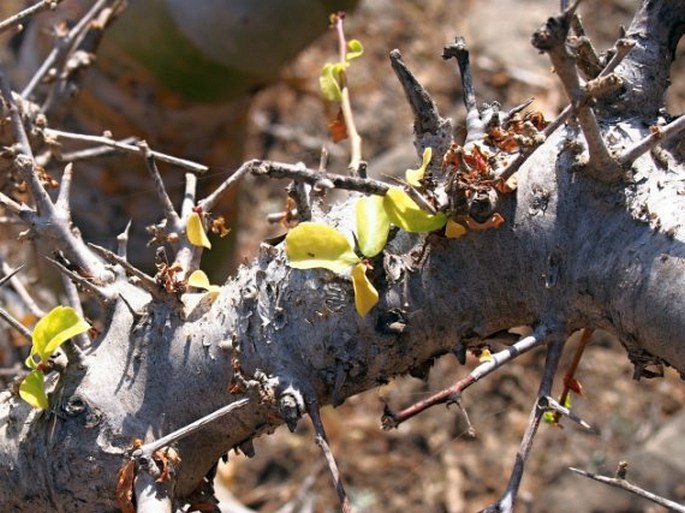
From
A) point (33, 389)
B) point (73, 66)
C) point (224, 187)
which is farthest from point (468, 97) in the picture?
point (73, 66)

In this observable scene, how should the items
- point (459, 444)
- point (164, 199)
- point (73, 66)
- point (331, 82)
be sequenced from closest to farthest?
point (164, 199) < point (331, 82) < point (73, 66) < point (459, 444)

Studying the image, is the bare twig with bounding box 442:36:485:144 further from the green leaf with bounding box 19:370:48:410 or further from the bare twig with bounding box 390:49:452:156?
the green leaf with bounding box 19:370:48:410

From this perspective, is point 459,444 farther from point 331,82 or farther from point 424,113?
point 424,113

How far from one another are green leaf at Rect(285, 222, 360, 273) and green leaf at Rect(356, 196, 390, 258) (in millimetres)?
15

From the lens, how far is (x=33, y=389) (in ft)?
2.93

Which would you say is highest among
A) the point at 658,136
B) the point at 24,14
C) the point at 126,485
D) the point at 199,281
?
the point at 24,14

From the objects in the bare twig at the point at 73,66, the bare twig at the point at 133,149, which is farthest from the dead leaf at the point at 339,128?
the bare twig at the point at 73,66

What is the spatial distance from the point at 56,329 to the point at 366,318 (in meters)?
0.28

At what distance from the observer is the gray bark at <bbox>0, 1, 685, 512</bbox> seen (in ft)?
2.54

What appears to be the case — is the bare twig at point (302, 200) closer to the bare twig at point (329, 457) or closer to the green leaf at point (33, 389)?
the bare twig at point (329, 457)

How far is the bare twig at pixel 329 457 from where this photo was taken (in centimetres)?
76

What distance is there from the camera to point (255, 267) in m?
0.90

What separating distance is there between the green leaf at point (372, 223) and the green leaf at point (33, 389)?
34 cm

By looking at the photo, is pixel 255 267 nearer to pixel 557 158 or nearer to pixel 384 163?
pixel 557 158
